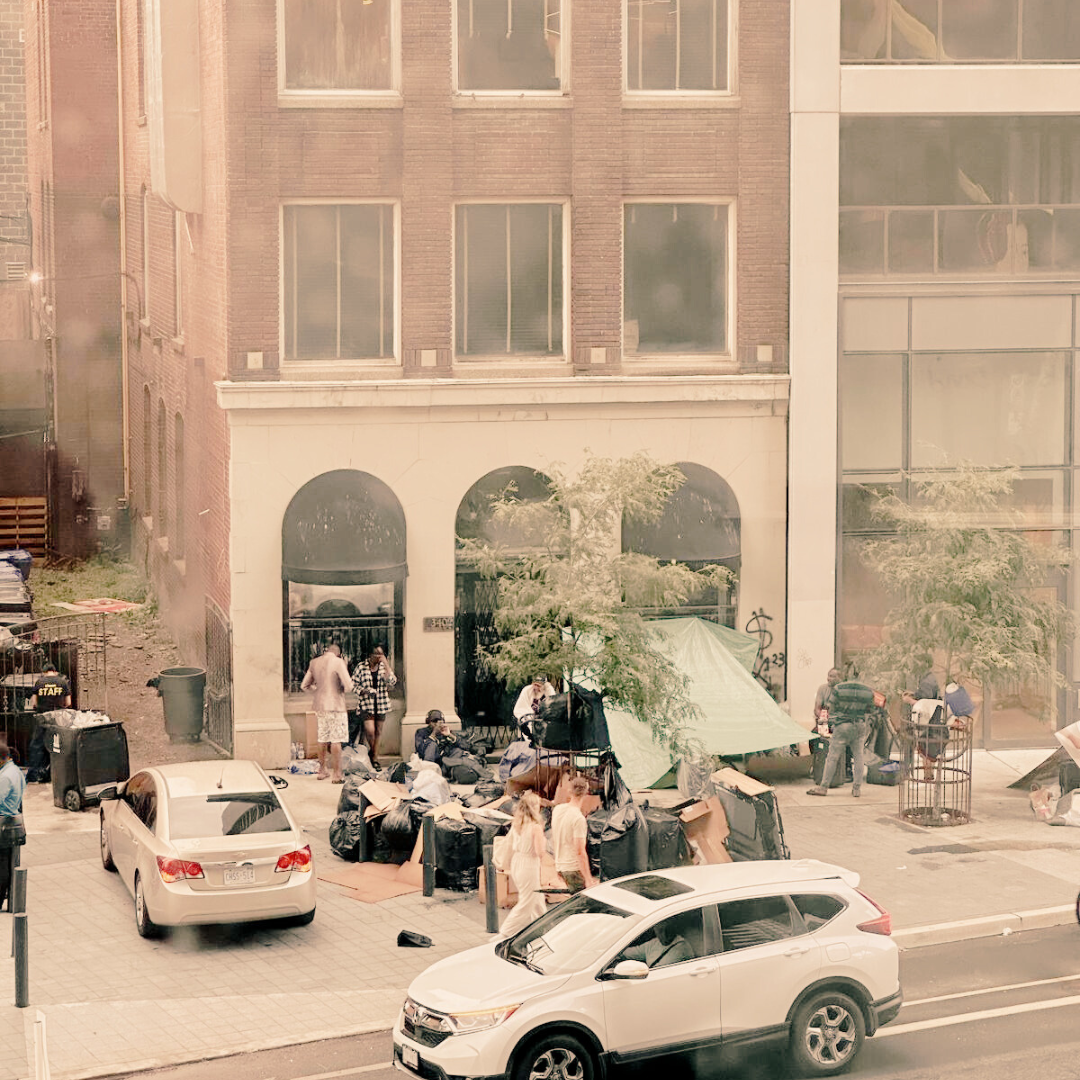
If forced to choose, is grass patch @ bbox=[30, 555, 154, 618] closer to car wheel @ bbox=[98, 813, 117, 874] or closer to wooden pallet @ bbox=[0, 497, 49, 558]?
wooden pallet @ bbox=[0, 497, 49, 558]

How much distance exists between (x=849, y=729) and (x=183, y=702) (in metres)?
9.40

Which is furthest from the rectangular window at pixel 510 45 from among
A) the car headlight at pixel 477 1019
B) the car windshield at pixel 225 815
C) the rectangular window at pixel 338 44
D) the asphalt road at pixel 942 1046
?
the car headlight at pixel 477 1019

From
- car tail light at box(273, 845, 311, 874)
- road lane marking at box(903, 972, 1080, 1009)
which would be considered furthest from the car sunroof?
car tail light at box(273, 845, 311, 874)

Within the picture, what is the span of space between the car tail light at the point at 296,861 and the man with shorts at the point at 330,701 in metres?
6.87

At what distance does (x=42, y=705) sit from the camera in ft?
79.8

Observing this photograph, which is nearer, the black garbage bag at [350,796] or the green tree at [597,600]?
the green tree at [597,600]

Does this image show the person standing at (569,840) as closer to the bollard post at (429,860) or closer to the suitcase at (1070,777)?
the bollard post at (429,860)

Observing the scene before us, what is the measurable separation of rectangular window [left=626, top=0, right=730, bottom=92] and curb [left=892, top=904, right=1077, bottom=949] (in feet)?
42.1

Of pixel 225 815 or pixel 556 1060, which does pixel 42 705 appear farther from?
pixel 556 1060

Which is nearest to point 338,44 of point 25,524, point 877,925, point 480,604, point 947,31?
point 480,604

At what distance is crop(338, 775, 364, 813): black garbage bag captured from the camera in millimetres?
21078

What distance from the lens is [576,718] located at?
21.2 meters

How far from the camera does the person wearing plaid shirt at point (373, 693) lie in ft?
82.7

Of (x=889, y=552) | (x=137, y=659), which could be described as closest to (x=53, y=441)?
(x=137, y=659)
